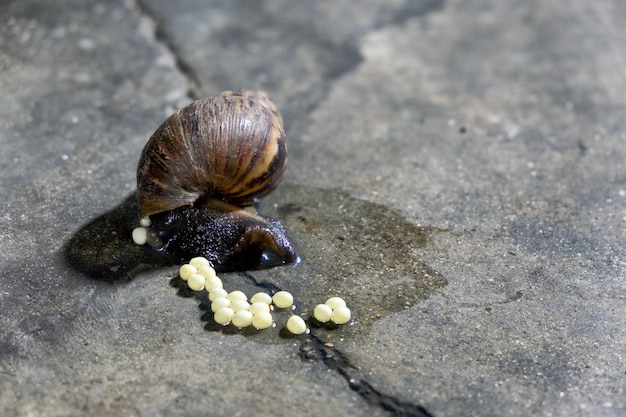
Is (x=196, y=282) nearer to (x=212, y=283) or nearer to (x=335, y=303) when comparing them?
(x=212, y=283)

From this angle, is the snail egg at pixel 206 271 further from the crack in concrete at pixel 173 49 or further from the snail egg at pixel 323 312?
the crack in concrete at pixel 173 49

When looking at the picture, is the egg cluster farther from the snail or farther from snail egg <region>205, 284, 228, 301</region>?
the snail

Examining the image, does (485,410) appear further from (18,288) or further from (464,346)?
(18,288)

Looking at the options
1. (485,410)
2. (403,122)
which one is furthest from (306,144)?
(485,410)

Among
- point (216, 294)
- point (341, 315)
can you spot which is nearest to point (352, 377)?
point (341, 315)

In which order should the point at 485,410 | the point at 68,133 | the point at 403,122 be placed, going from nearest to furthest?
the point at 485,410, the point at 68,133, the point at 403,122

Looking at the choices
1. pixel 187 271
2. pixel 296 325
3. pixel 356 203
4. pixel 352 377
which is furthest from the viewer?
pixel 356 203

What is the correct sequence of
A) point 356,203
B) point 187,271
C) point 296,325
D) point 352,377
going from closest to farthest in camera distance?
point 352,377 → point 296,325 → point 187,271 → point 356,203

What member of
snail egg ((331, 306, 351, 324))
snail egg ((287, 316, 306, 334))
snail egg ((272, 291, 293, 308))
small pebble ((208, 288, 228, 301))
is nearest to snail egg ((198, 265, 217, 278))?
small pebble ((208, 288, 228, 301))
